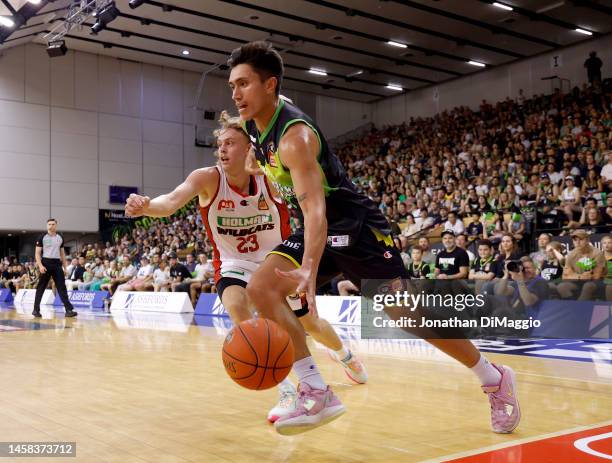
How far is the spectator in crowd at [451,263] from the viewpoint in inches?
383

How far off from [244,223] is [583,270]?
5.62m

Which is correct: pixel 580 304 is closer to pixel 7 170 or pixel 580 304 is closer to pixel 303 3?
pixel 303 3

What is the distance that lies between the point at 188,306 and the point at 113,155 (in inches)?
551

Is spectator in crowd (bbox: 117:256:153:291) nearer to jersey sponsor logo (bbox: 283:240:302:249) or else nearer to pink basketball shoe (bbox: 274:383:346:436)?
jersey sponsor logo (bbox: 283:240:302:249)

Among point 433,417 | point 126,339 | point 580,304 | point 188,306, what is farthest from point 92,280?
point 433,417

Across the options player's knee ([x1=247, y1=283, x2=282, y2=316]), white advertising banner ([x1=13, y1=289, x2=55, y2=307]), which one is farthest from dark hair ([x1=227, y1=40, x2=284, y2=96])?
white advertising banner ([x1=13, y1=289, x2=55, y2=307])

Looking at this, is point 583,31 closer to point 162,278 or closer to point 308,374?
point 162,278

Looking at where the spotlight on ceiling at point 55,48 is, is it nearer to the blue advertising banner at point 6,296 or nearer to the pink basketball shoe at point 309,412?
the blue advertising banner at point 6,296

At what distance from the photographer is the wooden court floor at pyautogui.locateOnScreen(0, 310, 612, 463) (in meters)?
3.21

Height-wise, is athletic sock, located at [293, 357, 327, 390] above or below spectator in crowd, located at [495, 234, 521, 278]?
below

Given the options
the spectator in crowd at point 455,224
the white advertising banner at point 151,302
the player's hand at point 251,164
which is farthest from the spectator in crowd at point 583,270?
the white advertising banner at point 151,302

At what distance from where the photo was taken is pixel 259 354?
9.70 ft

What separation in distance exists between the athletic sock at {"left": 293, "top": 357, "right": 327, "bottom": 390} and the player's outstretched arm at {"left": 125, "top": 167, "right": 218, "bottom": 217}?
125cm

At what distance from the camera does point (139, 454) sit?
3.11m
